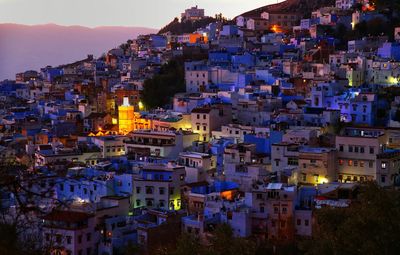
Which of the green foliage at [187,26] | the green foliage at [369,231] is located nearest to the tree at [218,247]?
the green foliage at [369,231]

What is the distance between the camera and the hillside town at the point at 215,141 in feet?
43.7

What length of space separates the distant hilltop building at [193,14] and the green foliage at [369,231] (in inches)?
1712

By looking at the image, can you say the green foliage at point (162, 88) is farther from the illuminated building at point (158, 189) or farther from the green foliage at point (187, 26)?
the green foliage at point (187, 26)

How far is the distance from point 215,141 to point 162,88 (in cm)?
810

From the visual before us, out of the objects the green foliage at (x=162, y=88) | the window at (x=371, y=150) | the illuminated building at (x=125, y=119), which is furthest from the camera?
the green foliage at (x=162, y=88)

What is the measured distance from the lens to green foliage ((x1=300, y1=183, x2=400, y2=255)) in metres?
9.22

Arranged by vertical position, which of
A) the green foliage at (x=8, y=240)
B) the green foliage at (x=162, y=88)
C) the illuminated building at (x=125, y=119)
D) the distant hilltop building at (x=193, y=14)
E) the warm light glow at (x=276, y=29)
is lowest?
the illuminated building at (x=125, y=119)

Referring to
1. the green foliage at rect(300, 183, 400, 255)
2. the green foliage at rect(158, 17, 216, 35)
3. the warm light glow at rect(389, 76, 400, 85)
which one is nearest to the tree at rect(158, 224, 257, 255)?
the green foliage at rect(300, 183, 400, 255)

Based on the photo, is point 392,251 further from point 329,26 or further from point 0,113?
point 329,26

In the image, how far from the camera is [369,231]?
9.48 metres

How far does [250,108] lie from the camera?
846 inches

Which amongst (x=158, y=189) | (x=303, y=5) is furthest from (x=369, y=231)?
(x=303, y=5)

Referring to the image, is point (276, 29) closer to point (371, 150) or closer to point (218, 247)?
point (371, 150)

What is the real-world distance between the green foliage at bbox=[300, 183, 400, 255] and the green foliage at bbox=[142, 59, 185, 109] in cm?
1646
